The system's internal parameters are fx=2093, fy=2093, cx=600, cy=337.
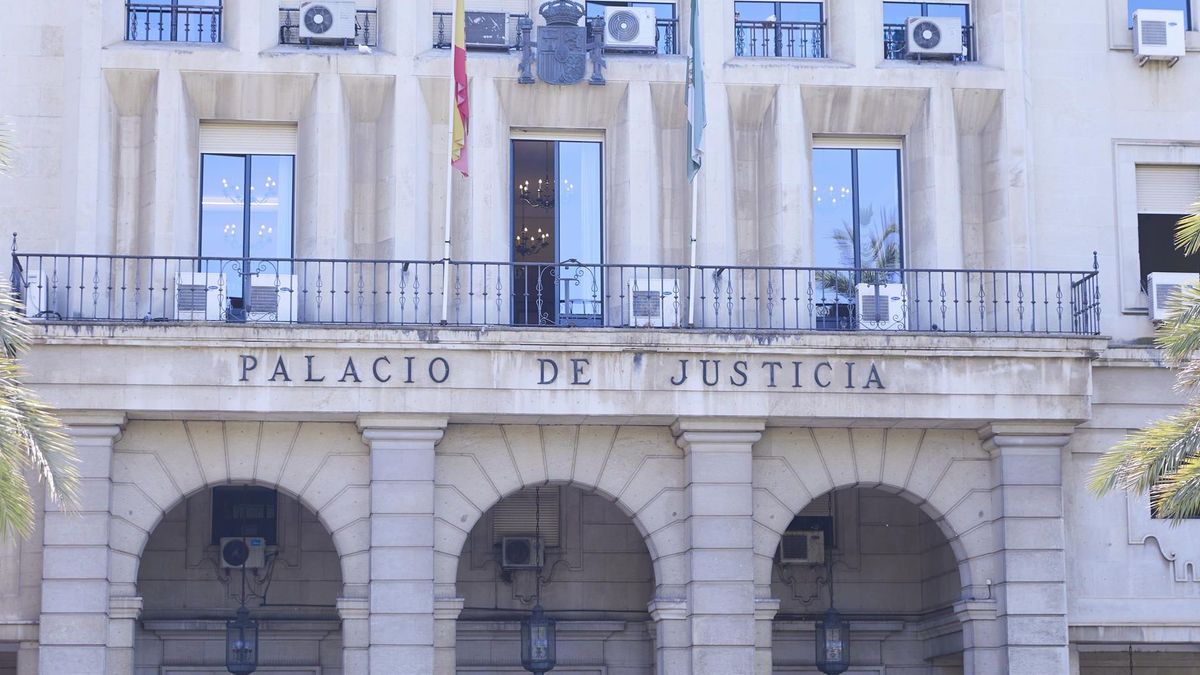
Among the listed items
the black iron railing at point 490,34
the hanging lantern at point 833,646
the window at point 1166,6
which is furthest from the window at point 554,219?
the window at point 1166,6

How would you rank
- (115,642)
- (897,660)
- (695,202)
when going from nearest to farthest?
1. (115,642)
2. (695,202)
3. (897,660)

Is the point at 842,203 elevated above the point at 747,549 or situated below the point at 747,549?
above

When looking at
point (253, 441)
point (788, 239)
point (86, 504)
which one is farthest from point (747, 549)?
point (86, 504)

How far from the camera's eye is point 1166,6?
3069 centimetres

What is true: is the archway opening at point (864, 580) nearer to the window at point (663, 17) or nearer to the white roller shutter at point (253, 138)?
the window at point (663, 17)

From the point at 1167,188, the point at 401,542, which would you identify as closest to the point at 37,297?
the point at 401,542

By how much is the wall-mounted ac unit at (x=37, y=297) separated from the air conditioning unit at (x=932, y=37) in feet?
40.4

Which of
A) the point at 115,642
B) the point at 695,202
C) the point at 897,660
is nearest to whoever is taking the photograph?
the point at 115,642

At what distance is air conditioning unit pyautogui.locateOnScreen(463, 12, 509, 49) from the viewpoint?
2912cm

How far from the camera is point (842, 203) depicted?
2992 cm

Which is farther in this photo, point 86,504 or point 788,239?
point 788,239

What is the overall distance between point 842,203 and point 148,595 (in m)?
11.3

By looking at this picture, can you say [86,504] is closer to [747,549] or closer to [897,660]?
[747,549]

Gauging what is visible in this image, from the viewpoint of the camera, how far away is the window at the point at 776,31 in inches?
1176
